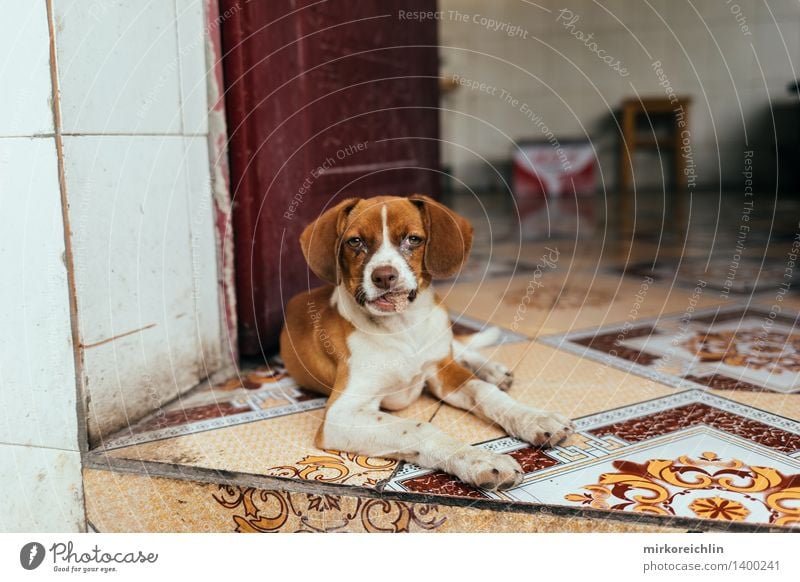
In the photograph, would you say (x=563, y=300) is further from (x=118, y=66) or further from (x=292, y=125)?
(x=118, y=66)

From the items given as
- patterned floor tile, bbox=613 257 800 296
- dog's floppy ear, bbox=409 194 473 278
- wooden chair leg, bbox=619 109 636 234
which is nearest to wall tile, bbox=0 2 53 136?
dog's floppy ear, bbox=409 194 473 278

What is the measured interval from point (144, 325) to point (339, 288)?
51 cm

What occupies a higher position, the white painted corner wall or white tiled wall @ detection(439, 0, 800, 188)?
white tiled wall @ detection(439, 0, 800, 188)

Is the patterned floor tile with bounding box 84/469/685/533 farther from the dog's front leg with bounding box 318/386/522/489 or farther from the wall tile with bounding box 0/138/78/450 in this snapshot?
the wall tile with bounding box 0/138/78/450

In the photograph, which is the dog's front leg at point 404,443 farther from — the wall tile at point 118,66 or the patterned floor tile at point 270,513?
the wall tile at point 118,66

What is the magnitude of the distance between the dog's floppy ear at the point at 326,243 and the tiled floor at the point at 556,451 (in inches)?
14.6

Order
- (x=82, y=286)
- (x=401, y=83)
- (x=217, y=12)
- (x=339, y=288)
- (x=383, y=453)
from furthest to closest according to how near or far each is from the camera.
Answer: (x=401, y=83) < (x=217, y=12) < (x=339, y=288) < (x=82, y=286) < (x=383, y=453)

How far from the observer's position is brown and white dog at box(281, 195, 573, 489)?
5.26 ft

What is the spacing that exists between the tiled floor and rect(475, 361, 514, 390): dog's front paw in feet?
0.18

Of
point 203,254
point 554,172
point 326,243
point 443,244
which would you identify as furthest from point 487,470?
point 554,172

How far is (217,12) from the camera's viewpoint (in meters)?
2.14

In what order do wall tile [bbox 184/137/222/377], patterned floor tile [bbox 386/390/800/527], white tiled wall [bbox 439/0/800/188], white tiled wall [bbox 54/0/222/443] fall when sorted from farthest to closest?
white tiled wall [bbox 439/0/800/188] → wall tile [bbox 184/137/222/377] → white tiled wall [bbox 54/0/222/443] → patterned floor tile [bbox 386/390/800/527]
